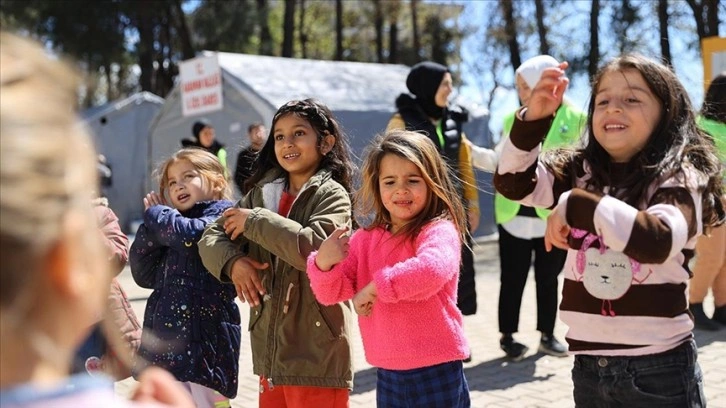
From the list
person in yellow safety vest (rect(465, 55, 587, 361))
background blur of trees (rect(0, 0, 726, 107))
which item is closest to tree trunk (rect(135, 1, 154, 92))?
background blur of trees (rect(0, 0, 726, 107))

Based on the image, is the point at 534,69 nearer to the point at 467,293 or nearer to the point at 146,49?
the point at 467,293

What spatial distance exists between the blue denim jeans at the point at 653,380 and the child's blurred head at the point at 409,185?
0.83 m

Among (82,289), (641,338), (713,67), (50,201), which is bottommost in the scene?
(641,338)

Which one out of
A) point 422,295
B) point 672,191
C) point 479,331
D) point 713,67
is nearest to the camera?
point 672,191

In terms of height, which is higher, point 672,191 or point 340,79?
point 340,79

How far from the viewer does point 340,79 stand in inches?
548

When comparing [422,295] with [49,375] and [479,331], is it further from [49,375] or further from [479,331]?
[479,331]

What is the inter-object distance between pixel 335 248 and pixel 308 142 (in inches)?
29.1

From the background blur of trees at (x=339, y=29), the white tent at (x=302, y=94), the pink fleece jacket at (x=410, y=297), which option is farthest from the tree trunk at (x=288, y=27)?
the pink fleece jacket at (x=410, y=297)

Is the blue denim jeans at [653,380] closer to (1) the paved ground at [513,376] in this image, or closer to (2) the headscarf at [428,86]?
(1) the paved ground at [513,376]

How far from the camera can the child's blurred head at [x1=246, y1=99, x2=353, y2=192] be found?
10.5 ft

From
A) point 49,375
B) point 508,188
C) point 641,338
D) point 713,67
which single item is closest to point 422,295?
point 508,188

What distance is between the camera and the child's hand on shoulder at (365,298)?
8.50 ft

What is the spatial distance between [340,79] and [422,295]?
11.6 meters
